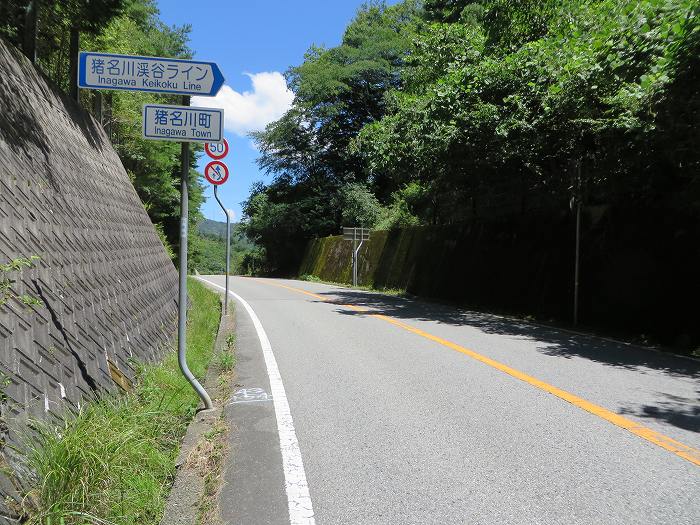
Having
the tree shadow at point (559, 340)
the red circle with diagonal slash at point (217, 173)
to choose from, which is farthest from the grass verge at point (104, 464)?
the red circle with diagonal slash at point (217, 173)

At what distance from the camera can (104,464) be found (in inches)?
116

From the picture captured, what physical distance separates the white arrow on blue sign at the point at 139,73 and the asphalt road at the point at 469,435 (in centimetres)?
306

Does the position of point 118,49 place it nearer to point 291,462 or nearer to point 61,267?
point 61,267

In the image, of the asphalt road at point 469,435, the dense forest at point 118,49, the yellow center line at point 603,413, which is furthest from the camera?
the dense forest at point 118,49

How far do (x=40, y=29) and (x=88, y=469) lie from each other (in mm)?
12719

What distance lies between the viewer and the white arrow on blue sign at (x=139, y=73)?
4406 millimetres

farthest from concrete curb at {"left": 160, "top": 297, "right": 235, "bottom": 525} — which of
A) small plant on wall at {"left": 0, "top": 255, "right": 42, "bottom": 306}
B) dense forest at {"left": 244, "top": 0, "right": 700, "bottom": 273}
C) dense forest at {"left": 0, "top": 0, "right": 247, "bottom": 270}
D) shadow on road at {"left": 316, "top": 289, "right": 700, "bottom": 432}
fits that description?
dense forest at {"left": 0, "top": 0, "right": 247, "bottom": 270}

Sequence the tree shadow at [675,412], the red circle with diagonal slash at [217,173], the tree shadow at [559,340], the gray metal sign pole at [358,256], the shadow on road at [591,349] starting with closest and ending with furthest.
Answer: the tree shadow at [675,412]
the shadow on road at [591,349]
the tree shadow at [559,340]
the red circle with diagonal slash at [217,173]
the gray metal sign pole at [358,256]

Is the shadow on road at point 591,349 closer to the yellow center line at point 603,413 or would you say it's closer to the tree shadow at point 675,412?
the tree shadow at point 675,412

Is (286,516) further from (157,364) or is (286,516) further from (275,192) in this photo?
(275,192)

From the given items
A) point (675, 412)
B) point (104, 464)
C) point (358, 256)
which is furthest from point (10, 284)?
point (358, 256)

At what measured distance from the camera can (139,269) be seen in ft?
24.1

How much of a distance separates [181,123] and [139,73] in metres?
0.54

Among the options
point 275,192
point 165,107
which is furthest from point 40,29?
point 275,192
